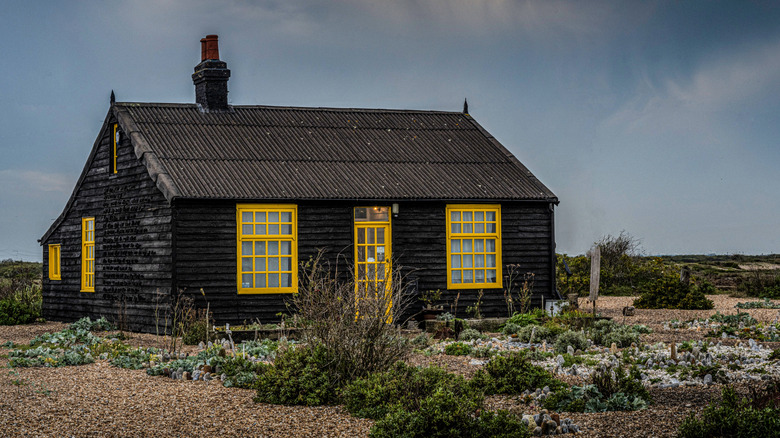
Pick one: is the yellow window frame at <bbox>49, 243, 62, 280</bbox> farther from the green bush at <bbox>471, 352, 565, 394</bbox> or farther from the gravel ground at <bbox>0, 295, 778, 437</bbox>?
the green bush at <bbox>471, 352, 565, 394</bbox>

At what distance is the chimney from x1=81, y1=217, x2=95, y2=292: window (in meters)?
3.75

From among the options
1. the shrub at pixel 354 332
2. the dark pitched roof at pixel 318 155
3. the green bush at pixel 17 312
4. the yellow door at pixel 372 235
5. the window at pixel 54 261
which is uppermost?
the dark pitched roof at pixel 318 155

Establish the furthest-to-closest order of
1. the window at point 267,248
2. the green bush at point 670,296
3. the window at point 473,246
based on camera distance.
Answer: the green bush at point 670,296 < the window at point 473,246 < the window at point 267,248

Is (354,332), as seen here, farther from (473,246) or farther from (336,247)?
(473,246)

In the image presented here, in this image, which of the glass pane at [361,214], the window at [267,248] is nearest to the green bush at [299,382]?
the window at [267,248]

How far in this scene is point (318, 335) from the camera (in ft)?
28.0

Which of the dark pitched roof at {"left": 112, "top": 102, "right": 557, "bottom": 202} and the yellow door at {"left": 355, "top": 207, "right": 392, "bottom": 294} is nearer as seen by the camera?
the dark pitched roof at {"left": 112, "top": 102, "right": 557, "bottom": 202}

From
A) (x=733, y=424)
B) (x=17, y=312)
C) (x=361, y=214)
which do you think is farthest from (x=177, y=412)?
(x=17, y=312)

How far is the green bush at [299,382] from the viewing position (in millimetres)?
7910

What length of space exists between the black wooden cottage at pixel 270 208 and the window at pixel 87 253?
3 centimetres

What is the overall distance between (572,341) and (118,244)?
9.90 meters

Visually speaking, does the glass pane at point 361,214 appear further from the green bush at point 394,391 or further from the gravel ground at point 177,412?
the green bush at point 394,391

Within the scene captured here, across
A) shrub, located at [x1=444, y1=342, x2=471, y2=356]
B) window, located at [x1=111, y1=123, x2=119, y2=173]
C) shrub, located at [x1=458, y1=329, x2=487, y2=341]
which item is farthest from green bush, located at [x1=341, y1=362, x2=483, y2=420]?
window, located at [x1=111, y1=123, x2=119, y2=173]

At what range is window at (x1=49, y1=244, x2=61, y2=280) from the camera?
20.3 metres
